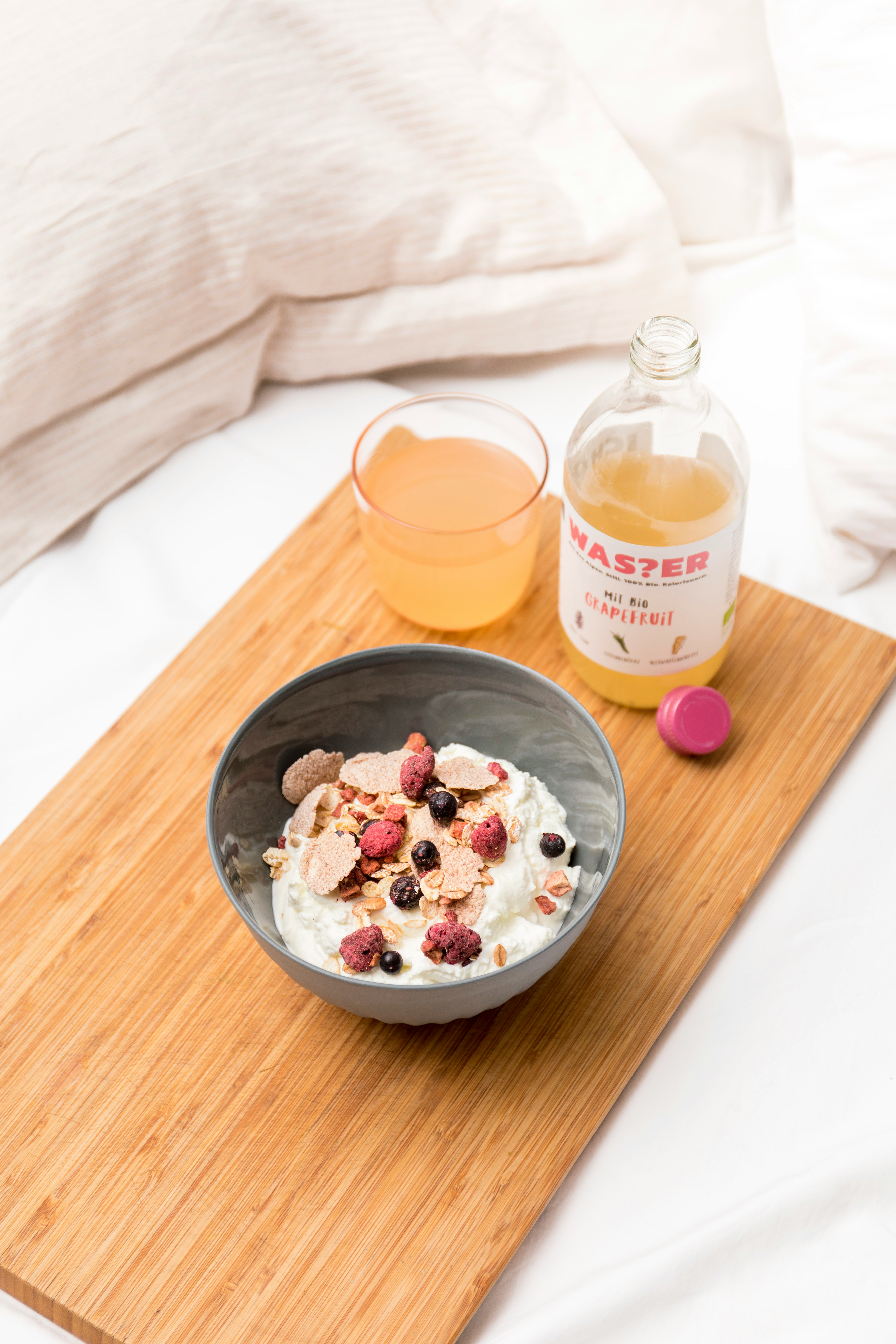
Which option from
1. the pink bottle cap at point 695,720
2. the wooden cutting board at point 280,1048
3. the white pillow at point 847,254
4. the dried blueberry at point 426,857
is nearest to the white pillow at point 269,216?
the white pillow at point 847,254

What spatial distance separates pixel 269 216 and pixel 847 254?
23.4 inches

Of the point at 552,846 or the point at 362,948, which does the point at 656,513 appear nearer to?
the point at 552,846

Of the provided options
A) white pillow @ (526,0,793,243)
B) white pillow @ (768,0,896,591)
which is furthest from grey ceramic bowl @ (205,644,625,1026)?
white pillow @ (526,0,793,243)

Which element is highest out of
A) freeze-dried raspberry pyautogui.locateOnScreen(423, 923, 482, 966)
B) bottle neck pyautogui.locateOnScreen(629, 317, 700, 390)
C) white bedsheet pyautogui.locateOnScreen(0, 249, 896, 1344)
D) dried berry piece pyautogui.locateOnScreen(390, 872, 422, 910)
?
bottle neck pyautogui.locateOnScreen(629, 317, 700, 390)

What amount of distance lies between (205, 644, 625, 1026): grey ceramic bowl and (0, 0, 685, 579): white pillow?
1.58 ft

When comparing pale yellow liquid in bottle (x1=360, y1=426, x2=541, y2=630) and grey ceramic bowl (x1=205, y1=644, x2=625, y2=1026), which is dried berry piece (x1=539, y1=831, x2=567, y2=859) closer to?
grey ceramic bowl (x1=205, y1=644, x2=625, y2=1026)

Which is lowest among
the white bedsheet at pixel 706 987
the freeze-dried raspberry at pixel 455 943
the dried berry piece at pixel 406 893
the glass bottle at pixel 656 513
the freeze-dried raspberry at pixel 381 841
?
the white bedsheet at pixel 706 987

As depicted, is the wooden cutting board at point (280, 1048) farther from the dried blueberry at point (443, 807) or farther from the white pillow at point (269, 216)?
the white pillow at point (269, 216)

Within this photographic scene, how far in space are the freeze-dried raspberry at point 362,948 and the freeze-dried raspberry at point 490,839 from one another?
96 millimetres

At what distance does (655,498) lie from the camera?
3.25ft

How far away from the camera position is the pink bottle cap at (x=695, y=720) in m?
1.06

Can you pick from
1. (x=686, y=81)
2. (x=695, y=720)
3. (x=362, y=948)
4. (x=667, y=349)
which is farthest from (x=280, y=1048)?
(x=686, y=81)

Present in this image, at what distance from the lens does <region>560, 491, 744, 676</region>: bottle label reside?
0.97 m

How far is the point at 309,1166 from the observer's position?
873 mm
